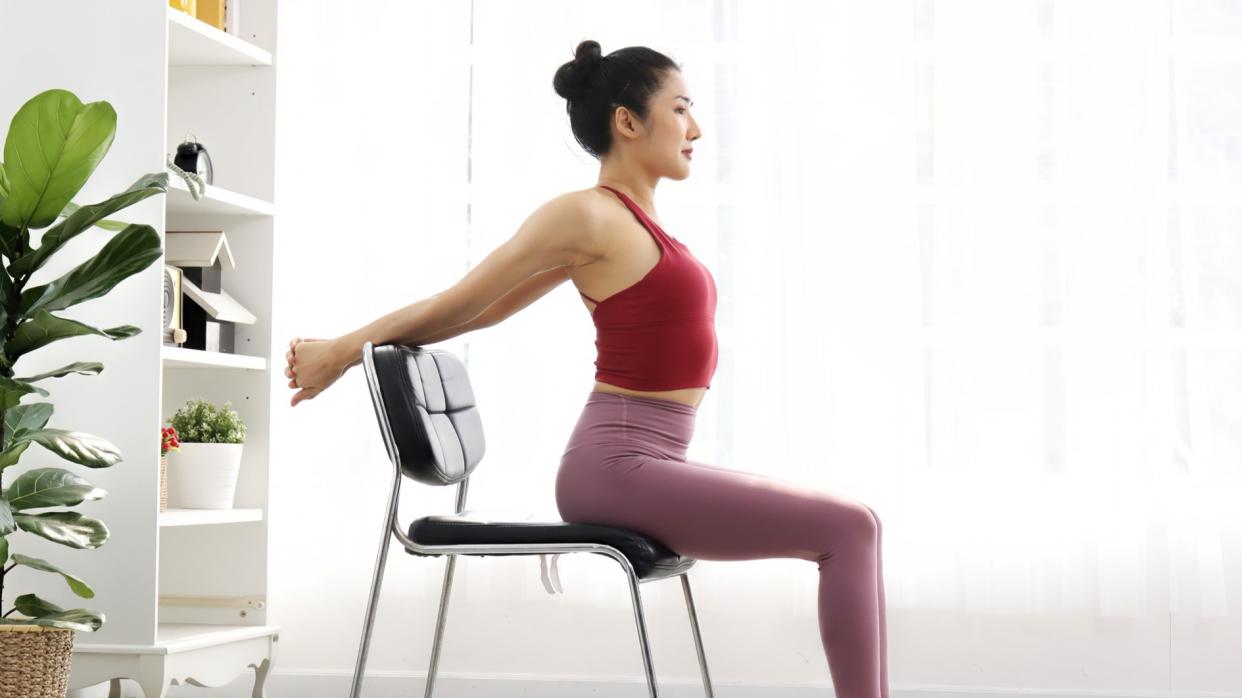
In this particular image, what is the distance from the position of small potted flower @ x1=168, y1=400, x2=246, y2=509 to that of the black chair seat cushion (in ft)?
2.96

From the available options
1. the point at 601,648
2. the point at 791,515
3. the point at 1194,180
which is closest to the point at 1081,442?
the point at 1194,180

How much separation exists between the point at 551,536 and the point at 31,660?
0.88m

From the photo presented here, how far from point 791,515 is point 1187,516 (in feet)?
4.76

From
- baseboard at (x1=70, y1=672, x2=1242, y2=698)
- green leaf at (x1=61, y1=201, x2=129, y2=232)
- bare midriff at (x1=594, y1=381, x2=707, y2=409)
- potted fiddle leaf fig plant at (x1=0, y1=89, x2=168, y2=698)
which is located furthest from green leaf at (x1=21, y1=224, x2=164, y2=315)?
baseboard at (x1=70, y1=672, x2=1242, y2=698)

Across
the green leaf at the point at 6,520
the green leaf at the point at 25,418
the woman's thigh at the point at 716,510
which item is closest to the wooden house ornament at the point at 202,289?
the green leaf at the point at 25,418

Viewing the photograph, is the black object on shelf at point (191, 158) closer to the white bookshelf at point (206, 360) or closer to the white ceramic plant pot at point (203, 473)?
the white bookshelf at point (206, 360)

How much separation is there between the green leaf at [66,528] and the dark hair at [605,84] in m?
0.96

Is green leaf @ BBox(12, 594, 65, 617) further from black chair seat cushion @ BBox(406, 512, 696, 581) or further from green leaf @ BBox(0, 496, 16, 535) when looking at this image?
black chair seat cushion @ BBox(406, 512, 696, 581)

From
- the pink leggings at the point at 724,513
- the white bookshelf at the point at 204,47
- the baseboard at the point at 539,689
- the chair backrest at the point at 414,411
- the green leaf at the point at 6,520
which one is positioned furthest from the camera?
the baseboard at the point at 539,689

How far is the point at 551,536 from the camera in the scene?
1.58 meters

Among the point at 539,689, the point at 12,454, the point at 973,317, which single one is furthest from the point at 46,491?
the point at 973,317

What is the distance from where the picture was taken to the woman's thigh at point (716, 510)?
5.02 ft

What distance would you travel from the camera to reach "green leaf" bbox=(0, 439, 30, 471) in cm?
186

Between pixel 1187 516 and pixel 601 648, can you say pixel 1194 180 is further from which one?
pixel 601 648
